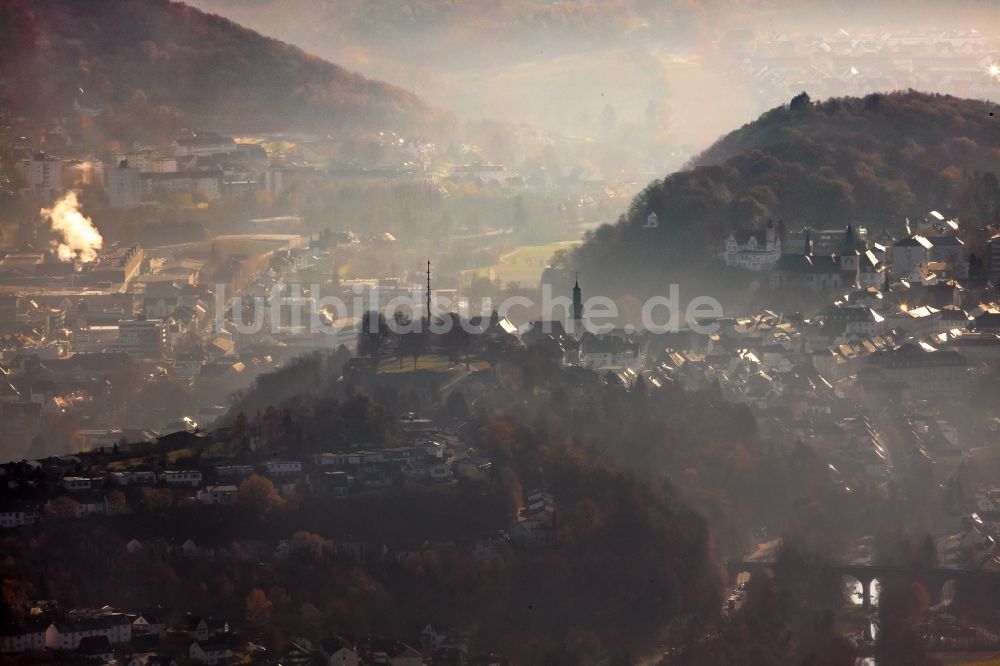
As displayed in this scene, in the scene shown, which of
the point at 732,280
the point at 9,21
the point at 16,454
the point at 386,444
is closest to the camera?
the point at 386,444

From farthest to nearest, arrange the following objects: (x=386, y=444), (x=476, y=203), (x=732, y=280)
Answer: (x=476, y=203) → (x=732, y=280) → (x=386, y=444)

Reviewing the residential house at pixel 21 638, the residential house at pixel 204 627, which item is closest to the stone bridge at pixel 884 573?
the residential house at pixel 204 627

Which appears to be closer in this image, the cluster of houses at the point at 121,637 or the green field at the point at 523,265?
the cluster of houses at the point at 121,637

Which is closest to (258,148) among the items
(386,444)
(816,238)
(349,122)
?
(349,122)

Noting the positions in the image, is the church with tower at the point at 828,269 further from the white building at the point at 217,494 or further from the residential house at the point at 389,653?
the residential house at the point at 389,653

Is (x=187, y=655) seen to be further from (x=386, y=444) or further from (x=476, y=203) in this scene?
(x=476, y=203)

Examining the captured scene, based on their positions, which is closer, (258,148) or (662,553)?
(662,553)
